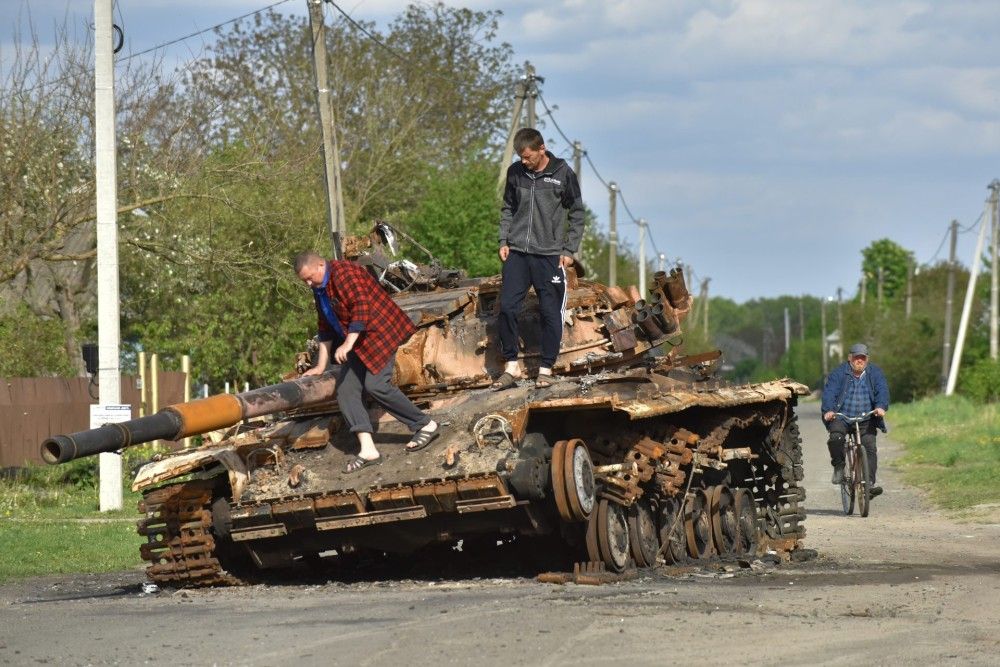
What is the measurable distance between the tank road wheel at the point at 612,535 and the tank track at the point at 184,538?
251 centimetres

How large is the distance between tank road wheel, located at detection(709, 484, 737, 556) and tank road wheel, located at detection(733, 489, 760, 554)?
0.16 metres

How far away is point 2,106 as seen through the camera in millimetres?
21828

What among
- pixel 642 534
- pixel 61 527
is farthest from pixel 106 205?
pixel 642 534

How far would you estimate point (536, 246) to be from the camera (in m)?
12.2

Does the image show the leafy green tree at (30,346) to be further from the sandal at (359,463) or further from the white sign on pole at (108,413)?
the sandal at (359,463)

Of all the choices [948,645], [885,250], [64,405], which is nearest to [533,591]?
[948,645]

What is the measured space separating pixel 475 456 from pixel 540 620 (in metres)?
2.49

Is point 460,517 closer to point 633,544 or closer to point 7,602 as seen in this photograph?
point 633,544

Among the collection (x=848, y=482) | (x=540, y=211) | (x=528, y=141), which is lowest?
(x=848, y=482)

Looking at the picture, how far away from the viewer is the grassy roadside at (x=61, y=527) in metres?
13.7

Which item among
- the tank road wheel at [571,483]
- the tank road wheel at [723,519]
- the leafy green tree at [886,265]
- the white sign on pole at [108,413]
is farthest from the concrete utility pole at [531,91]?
the leafy green tree at [886,265]

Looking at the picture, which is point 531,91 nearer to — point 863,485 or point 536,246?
point 863,485

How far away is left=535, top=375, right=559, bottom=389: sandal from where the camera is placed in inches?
452

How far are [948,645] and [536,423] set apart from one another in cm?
419
